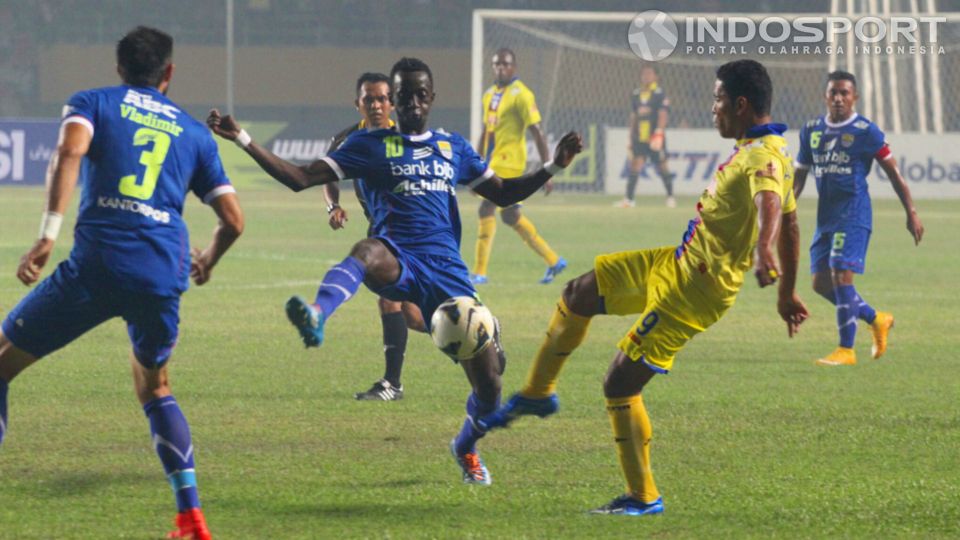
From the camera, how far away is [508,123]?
1889cm

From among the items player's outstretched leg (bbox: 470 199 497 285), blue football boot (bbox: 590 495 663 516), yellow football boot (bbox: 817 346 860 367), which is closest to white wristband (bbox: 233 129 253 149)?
blue football boot (bbox: 590 495 663 516)

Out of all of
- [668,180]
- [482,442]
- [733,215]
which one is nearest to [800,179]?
[482,442]

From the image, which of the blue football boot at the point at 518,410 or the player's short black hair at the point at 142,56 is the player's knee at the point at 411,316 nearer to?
the blue football boot at the point at 518,410

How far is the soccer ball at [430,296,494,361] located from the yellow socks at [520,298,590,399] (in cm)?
27

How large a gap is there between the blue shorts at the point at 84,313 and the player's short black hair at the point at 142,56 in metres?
0.74

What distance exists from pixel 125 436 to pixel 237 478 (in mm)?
1309

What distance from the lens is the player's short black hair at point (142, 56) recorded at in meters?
6.05

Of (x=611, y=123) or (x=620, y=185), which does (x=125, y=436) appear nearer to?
(x=620, y=185)

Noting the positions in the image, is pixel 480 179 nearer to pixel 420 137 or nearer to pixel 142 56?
pixel 420 137

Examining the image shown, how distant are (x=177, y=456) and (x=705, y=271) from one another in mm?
2273

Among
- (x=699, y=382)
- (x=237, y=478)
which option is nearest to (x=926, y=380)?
(x=699, y=382)

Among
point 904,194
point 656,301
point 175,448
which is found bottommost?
point 175,448

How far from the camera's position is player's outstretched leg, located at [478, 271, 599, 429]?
689cm

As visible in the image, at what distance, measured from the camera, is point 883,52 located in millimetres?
35375
